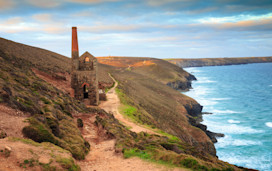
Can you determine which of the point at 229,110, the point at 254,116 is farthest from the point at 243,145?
the point at 229,110

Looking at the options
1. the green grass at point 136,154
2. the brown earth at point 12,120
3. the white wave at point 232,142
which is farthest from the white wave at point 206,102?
the brown earth at point 12,120

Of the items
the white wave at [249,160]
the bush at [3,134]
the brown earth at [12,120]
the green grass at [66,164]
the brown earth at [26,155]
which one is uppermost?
the brown earth at [12,120]

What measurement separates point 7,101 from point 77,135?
5295 millimetres

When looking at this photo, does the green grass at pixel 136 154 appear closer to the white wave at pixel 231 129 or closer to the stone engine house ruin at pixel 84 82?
the stone engine house ruin at pixel 84 82

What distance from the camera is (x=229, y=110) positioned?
60.0 metres

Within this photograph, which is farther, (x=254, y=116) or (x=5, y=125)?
(x=254, y=116)

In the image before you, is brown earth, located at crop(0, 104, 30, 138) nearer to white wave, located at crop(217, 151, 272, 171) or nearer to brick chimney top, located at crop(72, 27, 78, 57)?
brick chimney top, located at crop(72, 27, 78, 57)

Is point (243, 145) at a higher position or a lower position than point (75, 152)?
lower

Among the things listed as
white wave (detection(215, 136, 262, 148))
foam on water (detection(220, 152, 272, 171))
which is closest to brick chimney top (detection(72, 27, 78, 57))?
foam on water (detection(220, 152, 272, 171))

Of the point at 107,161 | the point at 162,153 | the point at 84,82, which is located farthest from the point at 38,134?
the point at 84,82

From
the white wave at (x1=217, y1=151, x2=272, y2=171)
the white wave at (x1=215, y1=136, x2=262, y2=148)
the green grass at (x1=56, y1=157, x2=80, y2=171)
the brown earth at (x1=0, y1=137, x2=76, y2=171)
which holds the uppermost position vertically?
the brown earth at (x1=0, y1=137, x2=76, y2=171)

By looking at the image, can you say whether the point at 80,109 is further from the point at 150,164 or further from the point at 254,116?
the point at 254,116

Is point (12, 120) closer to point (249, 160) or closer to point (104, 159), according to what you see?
point (104, 159)

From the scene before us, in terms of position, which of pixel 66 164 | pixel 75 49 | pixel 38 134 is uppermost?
pixel 75 49
